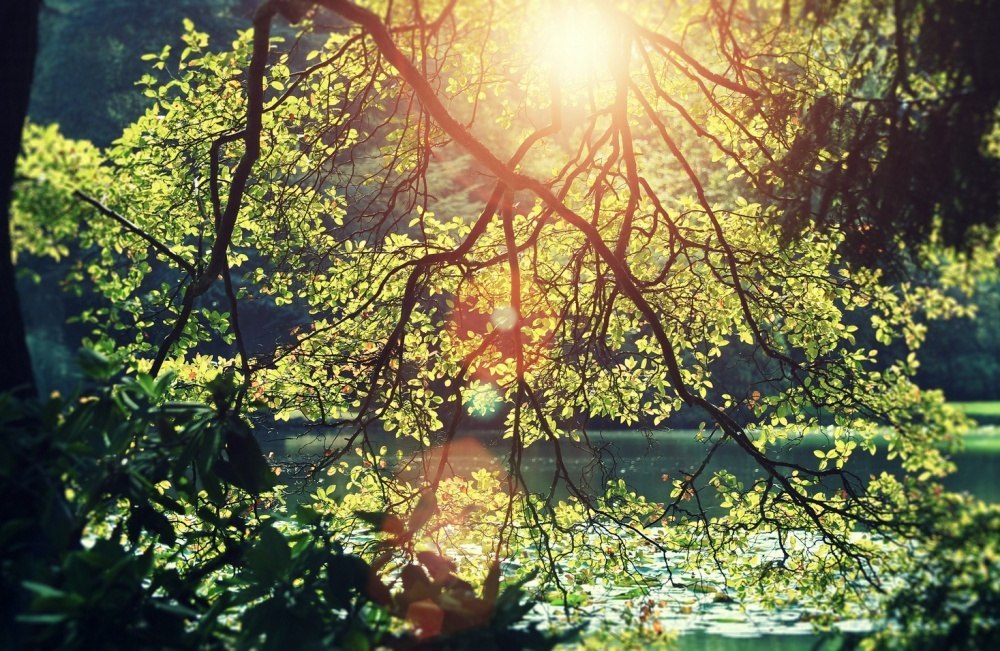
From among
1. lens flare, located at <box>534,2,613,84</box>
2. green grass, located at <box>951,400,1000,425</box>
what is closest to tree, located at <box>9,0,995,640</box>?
lens flare, located at <box>534,2,613,84</box>

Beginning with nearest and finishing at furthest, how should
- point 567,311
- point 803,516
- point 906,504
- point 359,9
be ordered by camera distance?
1. point 359,9
2. point 906,504
3. point 803,516
4. point 567,311

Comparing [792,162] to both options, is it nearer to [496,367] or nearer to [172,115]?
[496,367]

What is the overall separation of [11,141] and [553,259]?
16.2 ft

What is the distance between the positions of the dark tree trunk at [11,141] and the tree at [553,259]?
1008 mm

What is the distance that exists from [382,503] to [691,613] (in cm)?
266

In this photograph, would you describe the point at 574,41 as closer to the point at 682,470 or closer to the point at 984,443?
the point at 682,470

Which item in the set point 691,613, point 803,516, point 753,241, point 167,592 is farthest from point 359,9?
point 691,613

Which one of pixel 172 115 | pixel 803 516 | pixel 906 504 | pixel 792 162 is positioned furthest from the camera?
pixel 172 115

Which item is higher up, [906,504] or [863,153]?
[863,153]

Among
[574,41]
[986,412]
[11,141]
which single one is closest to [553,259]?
[574,41]

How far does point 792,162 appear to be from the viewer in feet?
20.0

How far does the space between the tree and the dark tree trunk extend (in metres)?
1.01

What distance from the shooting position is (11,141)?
428cm

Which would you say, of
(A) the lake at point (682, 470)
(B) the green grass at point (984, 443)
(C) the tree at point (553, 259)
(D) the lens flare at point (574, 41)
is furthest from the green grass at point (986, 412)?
(D) the lens flare at point (574, 41)
